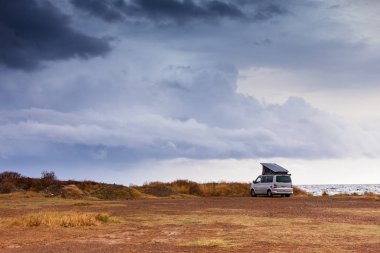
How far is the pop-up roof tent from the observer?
51000 mm

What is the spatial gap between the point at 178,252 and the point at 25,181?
45806 millimetres

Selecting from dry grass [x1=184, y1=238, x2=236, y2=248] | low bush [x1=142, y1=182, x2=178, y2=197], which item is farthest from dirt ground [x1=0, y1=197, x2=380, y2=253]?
low bush [x1=142, y1=182, x2=178, y2=197]

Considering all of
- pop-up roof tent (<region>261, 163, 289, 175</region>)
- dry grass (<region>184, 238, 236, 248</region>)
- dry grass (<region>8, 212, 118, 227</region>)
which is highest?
pop-up roof tent (<region>261, 163, 289, 175</region>)

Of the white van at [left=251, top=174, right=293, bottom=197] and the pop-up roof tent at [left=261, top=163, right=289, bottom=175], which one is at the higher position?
the pop-up roof tent at [left=261, top=163, right=289, bottom=175]

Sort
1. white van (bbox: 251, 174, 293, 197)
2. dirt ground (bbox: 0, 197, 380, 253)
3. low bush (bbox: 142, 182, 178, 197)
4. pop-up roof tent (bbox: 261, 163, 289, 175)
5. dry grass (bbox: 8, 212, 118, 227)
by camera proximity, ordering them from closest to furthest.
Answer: dirt ground (bbox: 0, 197, 380, 253) < dry grass (bbox: 8, 212, 118, 227) < white van (bbox: 251, 174, 293, 197) < pop-up roof tent (bbox: 261, 163, 289, 175) < low bush (bbox: 142, 182, 178, 197)

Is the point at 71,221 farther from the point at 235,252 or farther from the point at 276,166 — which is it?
the point at 276,166

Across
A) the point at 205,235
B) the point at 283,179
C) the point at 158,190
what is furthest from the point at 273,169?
the point at 205,235

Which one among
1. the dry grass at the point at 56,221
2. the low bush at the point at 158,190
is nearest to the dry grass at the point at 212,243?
the dry grass at the point at 56,221

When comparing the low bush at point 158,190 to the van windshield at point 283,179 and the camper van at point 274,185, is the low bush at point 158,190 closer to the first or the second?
the camper van at point 274,185

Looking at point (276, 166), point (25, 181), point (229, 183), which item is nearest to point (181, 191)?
point (229, 183)

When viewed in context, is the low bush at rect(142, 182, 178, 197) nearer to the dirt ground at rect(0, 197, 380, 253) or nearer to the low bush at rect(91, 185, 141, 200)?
the low bush at rect(91, 185, 141, 200)

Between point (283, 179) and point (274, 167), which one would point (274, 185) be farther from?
point (274, 167)

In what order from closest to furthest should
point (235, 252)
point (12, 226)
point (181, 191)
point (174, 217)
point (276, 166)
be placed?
point (235, 252)
point (12, 226)
point (174, 217)
point (276, 166)
point (181, 191)

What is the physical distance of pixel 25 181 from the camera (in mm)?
56531
